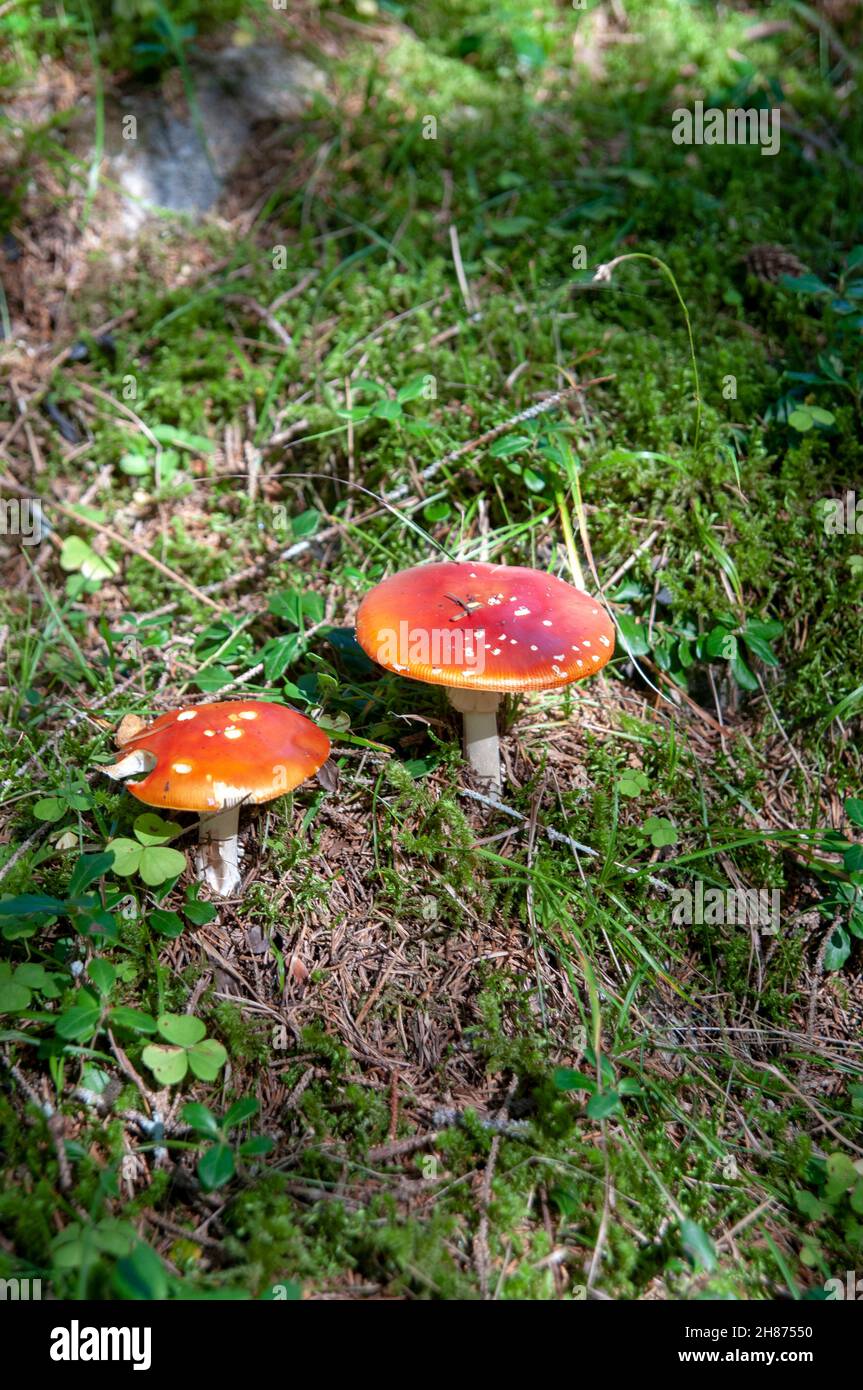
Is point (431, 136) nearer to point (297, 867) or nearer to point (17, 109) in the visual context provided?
point (17, 109)

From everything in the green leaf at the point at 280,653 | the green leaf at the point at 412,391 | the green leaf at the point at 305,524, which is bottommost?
the green leaf at the point at 280,653

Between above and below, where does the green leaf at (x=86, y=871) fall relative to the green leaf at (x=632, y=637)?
below

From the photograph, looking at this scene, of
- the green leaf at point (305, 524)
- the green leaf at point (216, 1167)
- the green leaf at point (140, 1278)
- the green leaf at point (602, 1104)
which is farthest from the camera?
the green leaf at point (305, 524)

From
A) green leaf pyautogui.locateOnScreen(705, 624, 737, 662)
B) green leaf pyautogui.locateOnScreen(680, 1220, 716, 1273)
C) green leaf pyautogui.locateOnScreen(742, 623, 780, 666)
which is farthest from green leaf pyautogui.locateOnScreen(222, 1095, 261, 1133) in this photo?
green leaf pyautogui.locateOnScreen(742, 623, 780, 666)

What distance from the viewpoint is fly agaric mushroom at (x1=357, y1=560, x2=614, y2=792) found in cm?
270

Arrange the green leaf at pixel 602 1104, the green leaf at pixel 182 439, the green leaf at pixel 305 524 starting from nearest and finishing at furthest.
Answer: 1. the green leaf at pixel 602 1104
2. the green leaf at pixel 305 524
3. the green leaf at pixel 182 439

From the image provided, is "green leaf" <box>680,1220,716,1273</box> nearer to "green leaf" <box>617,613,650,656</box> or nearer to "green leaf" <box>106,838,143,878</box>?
"green leaf" <box>106,838,143,878</box>

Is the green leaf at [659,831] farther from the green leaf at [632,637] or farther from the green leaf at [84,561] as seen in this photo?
the green leaf at [84,561]

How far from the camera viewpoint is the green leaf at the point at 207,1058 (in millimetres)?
2418

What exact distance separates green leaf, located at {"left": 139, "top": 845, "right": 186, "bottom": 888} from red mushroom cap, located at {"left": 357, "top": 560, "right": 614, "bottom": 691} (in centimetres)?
91

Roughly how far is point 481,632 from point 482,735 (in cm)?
57

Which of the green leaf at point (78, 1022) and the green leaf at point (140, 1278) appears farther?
the green leaf at point (78, 1022)

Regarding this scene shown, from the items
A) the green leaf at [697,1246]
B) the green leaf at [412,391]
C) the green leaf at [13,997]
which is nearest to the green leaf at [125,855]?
the green leaf at [13,997]
